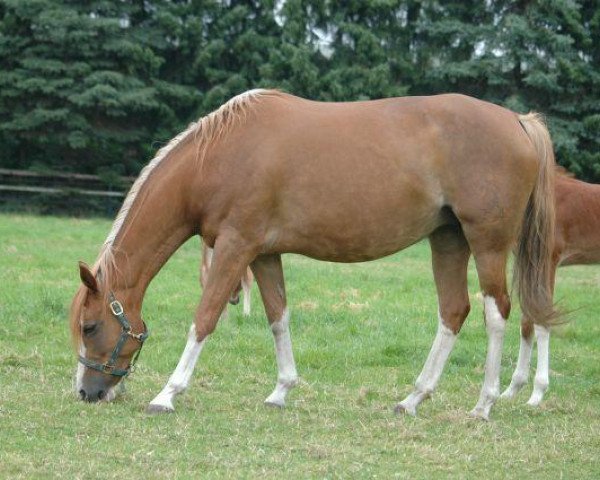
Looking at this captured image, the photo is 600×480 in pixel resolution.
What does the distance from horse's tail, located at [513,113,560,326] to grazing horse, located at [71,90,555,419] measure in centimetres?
8

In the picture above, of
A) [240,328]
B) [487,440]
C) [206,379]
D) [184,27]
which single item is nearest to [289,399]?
[206,379]

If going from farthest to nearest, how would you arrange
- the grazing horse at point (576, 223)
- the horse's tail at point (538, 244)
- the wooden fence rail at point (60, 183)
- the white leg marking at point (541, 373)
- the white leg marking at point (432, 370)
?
1. the wooden fence rail at point (60, 183)
2. the grazing horse at point (576, 223)
3. the white leg marking at point (541, 373)
4. the horse's tail at point (538, 244)
5. the white leg marking at point (432, 370)

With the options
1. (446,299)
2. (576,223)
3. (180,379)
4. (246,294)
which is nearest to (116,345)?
(180,379)

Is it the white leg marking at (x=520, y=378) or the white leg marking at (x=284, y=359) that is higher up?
the white leg marking at (x=284, y=359)

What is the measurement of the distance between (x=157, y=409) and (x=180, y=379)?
24 cm

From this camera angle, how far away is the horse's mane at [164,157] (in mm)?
6102

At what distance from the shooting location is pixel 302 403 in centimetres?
650

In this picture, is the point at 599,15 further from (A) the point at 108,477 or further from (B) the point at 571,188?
(A) the point at 108,477

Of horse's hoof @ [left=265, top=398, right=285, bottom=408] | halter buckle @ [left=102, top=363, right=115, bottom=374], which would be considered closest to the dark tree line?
horse's hoof @ [left=265, top=398, right=285, bottom=408]

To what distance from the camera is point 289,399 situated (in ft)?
21.8

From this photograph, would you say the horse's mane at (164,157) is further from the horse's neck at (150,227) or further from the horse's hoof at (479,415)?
the horse's hoof at (479,415)

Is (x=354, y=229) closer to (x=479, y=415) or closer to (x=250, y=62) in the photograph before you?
(x=479, y=415)

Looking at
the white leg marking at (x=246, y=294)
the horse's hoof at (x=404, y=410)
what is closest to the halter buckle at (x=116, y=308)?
the horse's hoof at (x=404, y=410)

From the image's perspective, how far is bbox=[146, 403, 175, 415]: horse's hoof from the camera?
5.87 m
